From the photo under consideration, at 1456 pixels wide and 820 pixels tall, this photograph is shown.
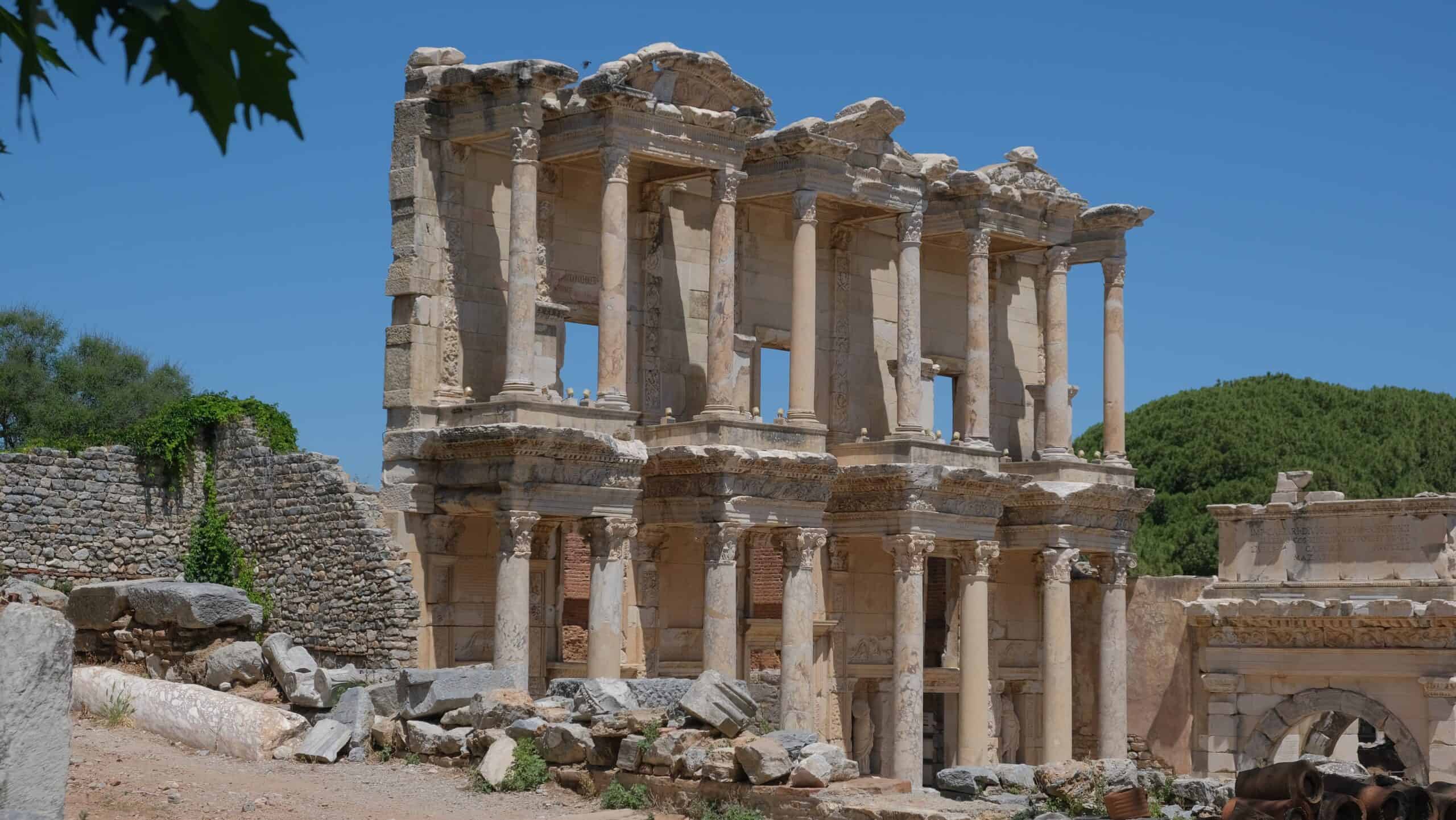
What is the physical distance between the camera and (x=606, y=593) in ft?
78.5

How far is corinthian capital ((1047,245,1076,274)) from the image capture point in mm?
31312

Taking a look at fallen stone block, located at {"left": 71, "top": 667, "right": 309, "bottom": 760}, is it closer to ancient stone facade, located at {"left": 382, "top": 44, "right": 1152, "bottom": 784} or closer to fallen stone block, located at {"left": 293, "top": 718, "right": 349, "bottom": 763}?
fallen stone block, located at {"left": 293, "top": 718, "right": 349, "bottom": 763}

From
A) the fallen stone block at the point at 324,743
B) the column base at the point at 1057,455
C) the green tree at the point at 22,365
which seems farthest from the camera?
the green tree at the point at 22,365

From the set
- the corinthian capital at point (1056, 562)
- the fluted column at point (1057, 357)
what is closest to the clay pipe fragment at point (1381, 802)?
the corinthian capital at point (1056, 562)

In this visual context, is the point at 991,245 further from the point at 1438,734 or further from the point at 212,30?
the point at 212,30

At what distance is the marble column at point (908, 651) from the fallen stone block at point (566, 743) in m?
11.2

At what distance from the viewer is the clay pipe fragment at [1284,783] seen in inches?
600

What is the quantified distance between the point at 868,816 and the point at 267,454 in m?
12.5

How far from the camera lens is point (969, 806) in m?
15.3

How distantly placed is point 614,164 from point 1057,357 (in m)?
10.1

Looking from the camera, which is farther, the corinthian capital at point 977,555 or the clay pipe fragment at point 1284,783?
the corinthian capital at point 977,555

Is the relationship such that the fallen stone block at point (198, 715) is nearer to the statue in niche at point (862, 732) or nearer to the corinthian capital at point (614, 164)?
the corinthian capital at point (614, 164)

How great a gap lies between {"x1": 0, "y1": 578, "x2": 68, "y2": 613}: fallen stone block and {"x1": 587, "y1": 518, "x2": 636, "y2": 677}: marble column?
6272 mm

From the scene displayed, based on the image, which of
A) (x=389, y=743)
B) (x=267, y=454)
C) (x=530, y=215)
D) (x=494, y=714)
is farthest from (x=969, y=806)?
(x=267, y=454)
